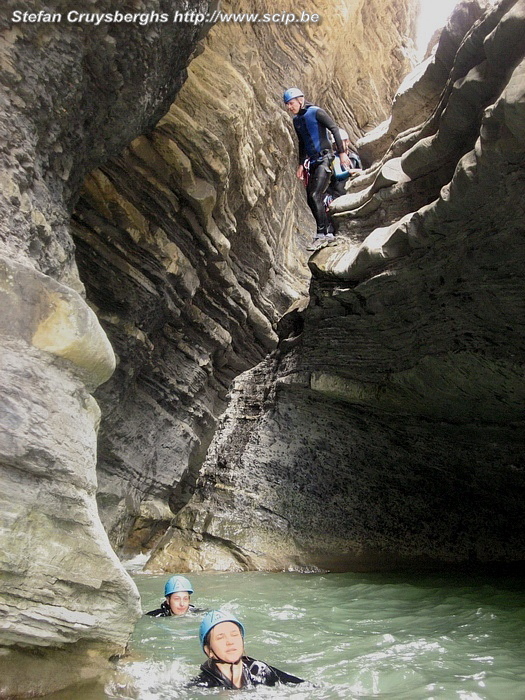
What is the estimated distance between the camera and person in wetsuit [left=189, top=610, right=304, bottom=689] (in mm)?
3471

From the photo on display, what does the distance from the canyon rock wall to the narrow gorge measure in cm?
→ 5

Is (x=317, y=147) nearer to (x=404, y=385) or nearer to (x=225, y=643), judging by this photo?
(x=404, y=385)

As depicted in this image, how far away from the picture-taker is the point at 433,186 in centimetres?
589

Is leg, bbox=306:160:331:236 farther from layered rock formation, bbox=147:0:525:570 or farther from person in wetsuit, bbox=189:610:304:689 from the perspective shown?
person in wetsuit, bbox=189:610:304:689

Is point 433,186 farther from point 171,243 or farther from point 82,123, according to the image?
point 171,243

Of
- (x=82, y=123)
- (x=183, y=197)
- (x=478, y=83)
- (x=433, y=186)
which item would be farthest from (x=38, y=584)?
(x=183, y=197)

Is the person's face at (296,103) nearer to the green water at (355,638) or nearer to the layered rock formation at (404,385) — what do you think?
the layered rock formation at (404,385)

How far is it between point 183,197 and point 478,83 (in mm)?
4781

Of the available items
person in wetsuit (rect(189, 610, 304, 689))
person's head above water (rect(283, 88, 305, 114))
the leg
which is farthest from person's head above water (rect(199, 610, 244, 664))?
person's head above water (rect(283, 88, 305, 114))

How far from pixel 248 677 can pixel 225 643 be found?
254 mm

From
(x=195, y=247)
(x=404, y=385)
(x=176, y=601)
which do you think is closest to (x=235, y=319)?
(x=195, y=247)

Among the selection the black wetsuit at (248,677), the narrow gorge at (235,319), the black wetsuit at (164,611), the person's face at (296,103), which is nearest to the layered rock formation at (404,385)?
the narrow gorge at (235,319)

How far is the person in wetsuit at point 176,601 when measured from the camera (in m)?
5.52

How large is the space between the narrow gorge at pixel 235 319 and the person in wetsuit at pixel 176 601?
2.03 m
